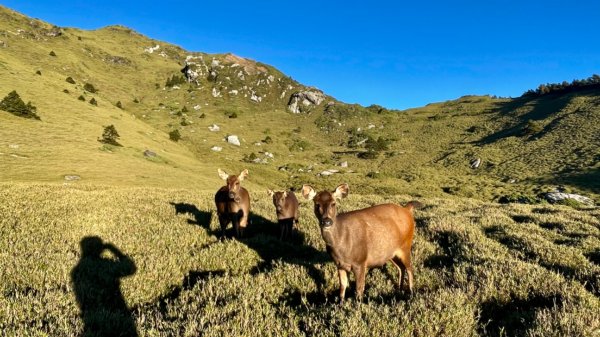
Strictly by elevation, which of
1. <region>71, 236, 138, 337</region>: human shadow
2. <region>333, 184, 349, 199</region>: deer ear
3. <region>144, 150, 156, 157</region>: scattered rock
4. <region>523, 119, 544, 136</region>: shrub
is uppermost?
<region>523, 119, 544, 136</region>: shrub

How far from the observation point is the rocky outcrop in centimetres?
9303

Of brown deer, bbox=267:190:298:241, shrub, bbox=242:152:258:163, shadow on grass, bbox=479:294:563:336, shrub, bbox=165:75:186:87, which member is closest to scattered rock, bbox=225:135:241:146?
shrub, bbox=242:152:258:163

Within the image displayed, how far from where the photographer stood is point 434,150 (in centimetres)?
6209

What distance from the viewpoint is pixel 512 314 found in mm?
4992

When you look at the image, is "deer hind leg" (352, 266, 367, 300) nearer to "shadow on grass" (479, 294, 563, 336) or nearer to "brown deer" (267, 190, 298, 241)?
"shadow on grass" (479, 294, 563, 336)

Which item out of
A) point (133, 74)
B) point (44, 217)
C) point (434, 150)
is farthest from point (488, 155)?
point (133, 74)

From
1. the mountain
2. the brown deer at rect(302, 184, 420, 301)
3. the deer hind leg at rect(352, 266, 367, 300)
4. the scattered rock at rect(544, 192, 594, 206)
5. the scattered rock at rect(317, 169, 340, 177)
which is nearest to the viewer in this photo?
the deer hind leg at rect(352, 266, 367, 300)

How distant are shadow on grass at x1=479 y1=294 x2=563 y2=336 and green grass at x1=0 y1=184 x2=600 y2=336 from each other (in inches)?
0.8

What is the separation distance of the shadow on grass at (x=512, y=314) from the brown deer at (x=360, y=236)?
1.33 meters

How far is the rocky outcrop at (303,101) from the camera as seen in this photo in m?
93.0

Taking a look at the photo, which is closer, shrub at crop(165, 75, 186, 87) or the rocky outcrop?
the rocky outcrop

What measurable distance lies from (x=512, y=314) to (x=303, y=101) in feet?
302

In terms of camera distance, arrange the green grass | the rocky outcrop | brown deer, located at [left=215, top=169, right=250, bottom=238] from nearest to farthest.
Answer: the green grass → brown deer, located at [left=215, top=169, right=250, bottom=238] → the rocky outcrop

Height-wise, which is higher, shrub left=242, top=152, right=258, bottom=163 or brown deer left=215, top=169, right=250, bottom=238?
brown deer left=215, top=169, right=250, bottom=238
